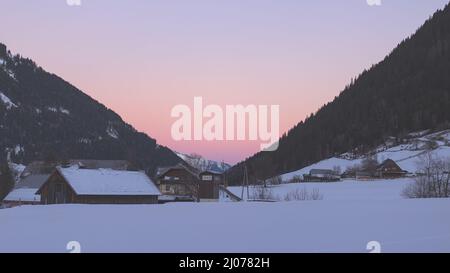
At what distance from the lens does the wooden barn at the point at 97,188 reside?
144 ft

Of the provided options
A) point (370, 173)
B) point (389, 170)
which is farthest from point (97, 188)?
point (389, 170)

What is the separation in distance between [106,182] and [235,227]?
120ft

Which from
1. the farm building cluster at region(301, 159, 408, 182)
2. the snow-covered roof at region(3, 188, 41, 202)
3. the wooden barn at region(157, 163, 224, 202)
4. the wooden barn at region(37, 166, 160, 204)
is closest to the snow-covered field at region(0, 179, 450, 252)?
the wooden barn at region(37, 166, 160, 204)

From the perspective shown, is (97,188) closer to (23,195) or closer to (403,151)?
(23,195)

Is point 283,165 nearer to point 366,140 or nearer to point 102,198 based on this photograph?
point 366,140

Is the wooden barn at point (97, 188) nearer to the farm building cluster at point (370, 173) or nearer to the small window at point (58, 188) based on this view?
the small window at point (58, 188)

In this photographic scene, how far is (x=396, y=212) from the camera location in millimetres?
11781

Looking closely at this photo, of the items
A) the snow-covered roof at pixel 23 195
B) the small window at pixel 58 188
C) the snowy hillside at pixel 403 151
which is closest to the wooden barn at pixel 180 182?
the snow-covered roof at pixel 23 195

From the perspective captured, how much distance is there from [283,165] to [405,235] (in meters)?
171

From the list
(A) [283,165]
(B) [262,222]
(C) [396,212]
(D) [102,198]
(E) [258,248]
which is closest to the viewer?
(E) [258,248]

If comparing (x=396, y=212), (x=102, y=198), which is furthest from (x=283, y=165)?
(x=396, y=212)

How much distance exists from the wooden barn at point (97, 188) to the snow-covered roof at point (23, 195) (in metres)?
23.0

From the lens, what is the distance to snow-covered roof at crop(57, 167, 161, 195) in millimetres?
44156
